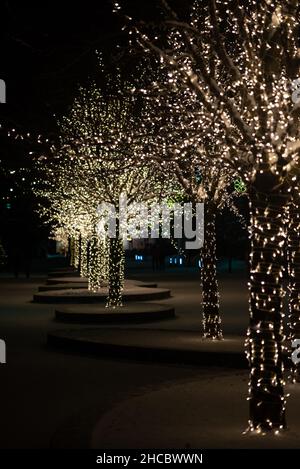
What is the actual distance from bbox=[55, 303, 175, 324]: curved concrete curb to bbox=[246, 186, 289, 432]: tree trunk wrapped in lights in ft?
49.1

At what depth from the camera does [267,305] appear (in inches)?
418

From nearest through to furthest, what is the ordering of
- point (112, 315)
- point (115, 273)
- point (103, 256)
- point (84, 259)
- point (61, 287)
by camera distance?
1. point (112, 315)
2. point (115, 273)
3. point (61, 287)
4. point (103, 256)
5. point (84, 259)

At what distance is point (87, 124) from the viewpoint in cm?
3259

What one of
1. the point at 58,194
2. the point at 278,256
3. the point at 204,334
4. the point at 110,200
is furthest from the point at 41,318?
the point at 278,256

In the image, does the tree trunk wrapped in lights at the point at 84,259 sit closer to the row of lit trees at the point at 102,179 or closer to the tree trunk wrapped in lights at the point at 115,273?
the row of lit trees at the point at 102,179

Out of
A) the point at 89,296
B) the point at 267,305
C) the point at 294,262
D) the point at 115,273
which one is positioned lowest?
the point at 89,296

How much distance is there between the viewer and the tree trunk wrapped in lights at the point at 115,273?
1145 inches

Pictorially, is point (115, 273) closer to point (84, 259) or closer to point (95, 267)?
point (95, 267)

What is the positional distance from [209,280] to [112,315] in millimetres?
6026

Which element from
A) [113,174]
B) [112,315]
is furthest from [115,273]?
[112,315]

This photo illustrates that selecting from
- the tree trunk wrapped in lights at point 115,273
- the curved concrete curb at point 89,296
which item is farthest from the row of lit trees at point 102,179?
the curved concrete curb at point 89,296

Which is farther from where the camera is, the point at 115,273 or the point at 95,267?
the point at 95,267

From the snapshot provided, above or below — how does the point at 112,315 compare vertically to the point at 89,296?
below
